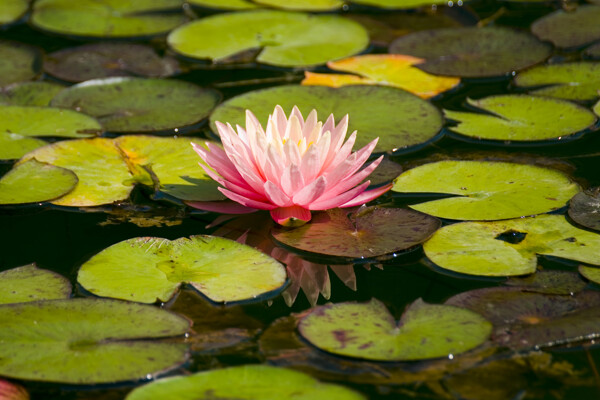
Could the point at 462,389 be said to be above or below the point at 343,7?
below

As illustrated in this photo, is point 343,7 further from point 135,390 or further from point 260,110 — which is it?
point 135,390

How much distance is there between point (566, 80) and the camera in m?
3.56

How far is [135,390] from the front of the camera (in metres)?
1.79

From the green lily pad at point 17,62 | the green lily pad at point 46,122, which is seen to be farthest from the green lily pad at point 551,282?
the green lily pad at point 17,62

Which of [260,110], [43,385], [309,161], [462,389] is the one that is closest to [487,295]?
[462,389]

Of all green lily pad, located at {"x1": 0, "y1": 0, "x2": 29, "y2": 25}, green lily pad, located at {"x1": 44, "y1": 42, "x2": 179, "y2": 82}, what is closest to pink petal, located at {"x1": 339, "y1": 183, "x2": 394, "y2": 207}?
green lily pad, located at {"x1": 44, "y1": 42, "x2": 179, "y2": 82}

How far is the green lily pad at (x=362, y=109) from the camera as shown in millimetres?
3113

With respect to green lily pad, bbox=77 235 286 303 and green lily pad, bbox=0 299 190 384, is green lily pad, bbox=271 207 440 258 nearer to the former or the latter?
green lily pad, bbox=77 235 286 303

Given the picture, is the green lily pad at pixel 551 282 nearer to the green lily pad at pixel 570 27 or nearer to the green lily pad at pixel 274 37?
the green lily pad at pixel 274 37

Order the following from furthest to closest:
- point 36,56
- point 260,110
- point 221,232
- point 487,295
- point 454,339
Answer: point 36,56 < point 260,110 < point 221,232 < point 487,295 < point 454,339

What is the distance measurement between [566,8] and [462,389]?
11.0ft

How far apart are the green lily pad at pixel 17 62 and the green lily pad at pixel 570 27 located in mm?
2791

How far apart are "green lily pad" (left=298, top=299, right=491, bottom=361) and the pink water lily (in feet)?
1.55

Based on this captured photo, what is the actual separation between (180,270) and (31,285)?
1.50ft
